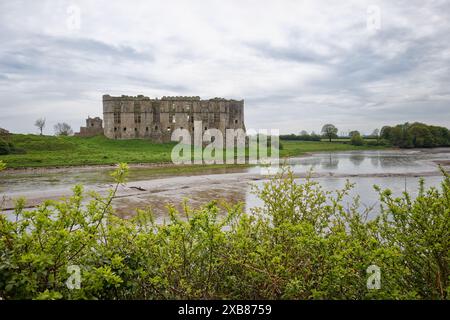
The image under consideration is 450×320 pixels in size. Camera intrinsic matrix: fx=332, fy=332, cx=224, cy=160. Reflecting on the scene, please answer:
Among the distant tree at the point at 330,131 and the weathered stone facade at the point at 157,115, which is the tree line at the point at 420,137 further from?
the weathered stone facade at the point at 157,115

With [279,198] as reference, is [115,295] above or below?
below

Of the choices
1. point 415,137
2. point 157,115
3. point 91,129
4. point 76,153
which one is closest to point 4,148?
point 76,153

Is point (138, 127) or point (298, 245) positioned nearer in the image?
point (298, 245)

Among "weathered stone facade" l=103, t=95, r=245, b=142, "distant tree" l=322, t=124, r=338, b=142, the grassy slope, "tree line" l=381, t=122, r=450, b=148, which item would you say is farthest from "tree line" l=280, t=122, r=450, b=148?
the grassy slope

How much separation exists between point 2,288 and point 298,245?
3.06m

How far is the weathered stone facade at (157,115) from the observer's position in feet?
222

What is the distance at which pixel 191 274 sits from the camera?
4008 mm

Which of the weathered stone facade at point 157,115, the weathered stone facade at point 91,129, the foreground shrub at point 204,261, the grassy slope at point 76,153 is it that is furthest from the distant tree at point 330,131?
the foreground shrub at point 204,261

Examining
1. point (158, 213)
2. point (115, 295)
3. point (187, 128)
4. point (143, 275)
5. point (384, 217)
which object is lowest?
point (158, 213)

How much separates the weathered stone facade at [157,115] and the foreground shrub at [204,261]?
65.0 meters

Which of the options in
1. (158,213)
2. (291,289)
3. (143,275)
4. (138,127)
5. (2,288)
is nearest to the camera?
(2,288)

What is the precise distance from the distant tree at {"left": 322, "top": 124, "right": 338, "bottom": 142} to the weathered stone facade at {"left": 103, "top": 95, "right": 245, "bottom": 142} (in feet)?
199
